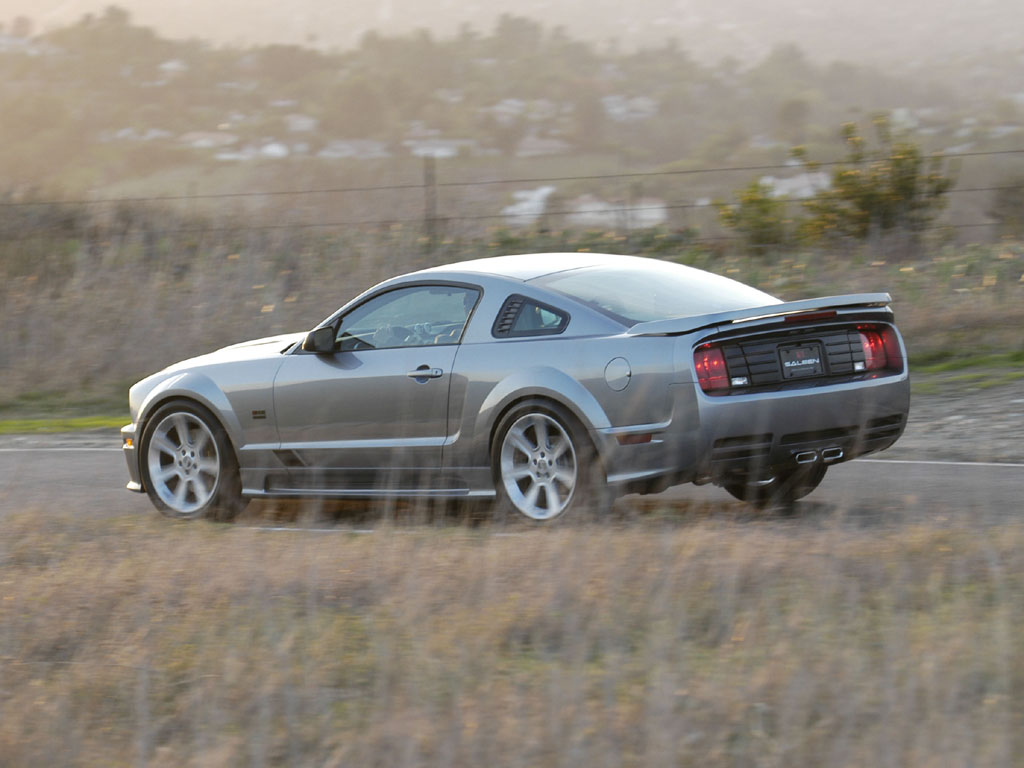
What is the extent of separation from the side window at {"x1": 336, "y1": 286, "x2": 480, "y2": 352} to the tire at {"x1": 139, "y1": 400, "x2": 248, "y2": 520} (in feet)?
3.60

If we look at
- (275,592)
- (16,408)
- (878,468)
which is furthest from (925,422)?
(16,408)

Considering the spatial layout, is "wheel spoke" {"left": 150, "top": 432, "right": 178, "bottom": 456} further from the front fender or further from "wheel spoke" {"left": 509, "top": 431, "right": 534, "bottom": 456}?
"wheel spoke" {"left": 509, "top": 431, "right": 534, "bottom": 456}

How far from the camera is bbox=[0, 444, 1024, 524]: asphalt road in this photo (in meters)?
7.67

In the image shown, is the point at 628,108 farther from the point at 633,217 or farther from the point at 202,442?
the point at 202,442

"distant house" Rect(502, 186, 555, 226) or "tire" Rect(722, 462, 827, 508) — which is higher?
"distant house" Rect(502, 186, 555, 226)

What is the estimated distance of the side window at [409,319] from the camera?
307 inches

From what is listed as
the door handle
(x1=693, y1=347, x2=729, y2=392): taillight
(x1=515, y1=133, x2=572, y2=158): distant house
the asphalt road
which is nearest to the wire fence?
the asphalt road

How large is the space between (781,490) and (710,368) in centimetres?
164

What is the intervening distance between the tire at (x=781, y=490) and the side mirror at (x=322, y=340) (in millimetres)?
2405

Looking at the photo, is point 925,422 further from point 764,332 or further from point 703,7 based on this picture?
point 703,7

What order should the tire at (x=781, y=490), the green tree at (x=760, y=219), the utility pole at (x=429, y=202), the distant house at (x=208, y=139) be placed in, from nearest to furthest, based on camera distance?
the tire at (x=781, y=490) < the green tree at (x=760, y=219) < the utility pole at (x=429, y=202) < the distant house at (x=208, y=139)

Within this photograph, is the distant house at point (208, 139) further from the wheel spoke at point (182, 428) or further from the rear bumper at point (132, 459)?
the wheel spoke at point (182, 428)

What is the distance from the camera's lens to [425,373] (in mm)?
7715

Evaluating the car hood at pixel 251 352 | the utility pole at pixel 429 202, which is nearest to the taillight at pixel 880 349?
the car hood at pixel 251 352
